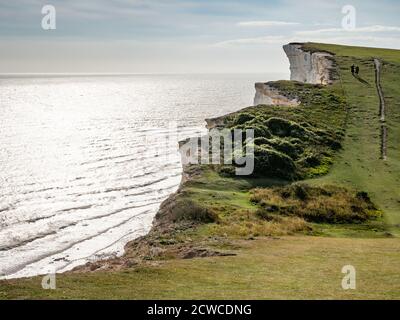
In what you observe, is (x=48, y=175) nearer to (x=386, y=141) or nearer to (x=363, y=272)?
(x=386, y=141)

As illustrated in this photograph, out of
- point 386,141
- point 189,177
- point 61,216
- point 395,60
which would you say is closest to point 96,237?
point 61,216

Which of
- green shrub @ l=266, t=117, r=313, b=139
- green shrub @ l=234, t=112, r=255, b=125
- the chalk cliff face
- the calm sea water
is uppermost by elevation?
the chalk cliff face

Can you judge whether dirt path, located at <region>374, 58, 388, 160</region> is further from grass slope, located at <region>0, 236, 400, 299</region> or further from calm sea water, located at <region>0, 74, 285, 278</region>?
grass slope, located at <region>0, 236, 400, 299</region>

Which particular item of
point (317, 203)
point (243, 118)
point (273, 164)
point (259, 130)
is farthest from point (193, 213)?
point (243, 118)

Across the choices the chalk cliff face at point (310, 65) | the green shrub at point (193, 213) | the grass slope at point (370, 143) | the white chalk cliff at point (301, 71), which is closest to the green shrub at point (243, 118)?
the grass slope at point (370, 143)

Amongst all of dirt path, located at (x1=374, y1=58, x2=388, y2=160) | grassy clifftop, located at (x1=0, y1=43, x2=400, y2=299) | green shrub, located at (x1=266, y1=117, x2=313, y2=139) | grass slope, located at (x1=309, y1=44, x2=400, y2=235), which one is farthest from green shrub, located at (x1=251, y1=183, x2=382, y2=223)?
green shrub, located at (x1=266, y1=117, x2=313, y2=139)

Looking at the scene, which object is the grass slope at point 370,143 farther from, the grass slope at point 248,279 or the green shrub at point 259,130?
the grass slope at point 248,279
